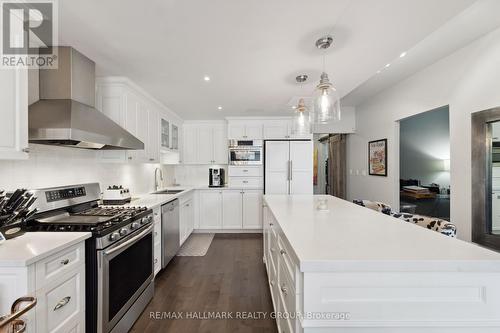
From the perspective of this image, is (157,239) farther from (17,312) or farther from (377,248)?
(377,248)

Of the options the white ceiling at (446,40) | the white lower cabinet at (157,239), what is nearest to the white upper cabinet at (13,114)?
the white lower cabinet at (157,239)

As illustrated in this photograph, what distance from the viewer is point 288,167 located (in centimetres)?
455

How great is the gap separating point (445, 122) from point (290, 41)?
14.9ft

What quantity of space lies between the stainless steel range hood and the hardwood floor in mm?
1633

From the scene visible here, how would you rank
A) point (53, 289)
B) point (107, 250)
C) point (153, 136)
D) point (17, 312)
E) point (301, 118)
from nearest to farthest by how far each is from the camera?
point (17, 312) < point (53, 289) < point (107, 250) < point (301, 118) < point (153, 136)

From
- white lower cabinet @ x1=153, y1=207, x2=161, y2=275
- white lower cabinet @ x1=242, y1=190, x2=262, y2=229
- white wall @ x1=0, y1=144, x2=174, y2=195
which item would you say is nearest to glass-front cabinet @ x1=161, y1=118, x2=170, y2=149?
white wall @ x1=0, y1=144, x2=174, y2=195

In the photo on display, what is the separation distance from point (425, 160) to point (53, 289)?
19.3 ft

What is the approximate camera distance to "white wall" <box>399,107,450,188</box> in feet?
14.5

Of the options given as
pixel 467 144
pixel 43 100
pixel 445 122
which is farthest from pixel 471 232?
pixel 43 100

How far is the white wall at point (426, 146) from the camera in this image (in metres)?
4.43

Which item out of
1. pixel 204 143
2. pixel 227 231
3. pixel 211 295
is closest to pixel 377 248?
pixel 211 295

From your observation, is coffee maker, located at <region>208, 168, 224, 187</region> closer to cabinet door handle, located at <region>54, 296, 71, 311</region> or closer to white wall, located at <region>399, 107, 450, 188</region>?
cabinet door handle, located at <region>54, 296, 71, 311</region>

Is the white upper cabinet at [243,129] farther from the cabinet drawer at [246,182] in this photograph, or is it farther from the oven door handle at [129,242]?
the oven door handle at [129,242]

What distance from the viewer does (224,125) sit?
4.95m
